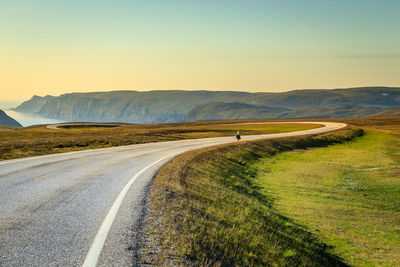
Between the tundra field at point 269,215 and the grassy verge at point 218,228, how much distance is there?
0.09ft

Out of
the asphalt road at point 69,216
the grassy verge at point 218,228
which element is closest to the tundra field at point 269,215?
the grassy verge at point 218,228

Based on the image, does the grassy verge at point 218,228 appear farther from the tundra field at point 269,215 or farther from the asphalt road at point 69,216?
the asphalt road at point 69,216

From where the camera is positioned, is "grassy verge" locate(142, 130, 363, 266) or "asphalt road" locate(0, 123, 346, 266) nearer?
"asphalt road" locate(0, 123, 346, 266)

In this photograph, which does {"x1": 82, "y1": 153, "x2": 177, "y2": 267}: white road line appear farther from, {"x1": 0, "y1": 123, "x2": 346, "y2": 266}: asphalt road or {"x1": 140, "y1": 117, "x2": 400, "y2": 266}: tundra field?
{"x1": 140, "y1": 117, "x2": 400, "y2": 266}: tundra field

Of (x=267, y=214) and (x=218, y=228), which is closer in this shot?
(x=218, y=228)

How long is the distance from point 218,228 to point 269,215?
4.08 m

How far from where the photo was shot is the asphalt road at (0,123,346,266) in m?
5.46

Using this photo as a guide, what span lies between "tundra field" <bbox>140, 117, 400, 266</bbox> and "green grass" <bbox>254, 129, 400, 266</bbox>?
4 centimetres

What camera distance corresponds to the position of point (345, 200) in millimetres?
15484

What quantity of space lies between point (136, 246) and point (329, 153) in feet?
105

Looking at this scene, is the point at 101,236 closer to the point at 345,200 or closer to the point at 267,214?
the point at 267,214

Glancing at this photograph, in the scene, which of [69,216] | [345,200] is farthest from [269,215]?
[69,216]

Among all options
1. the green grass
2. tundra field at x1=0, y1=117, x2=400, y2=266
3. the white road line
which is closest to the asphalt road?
the white road line

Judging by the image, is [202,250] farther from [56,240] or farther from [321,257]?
[321,257]
